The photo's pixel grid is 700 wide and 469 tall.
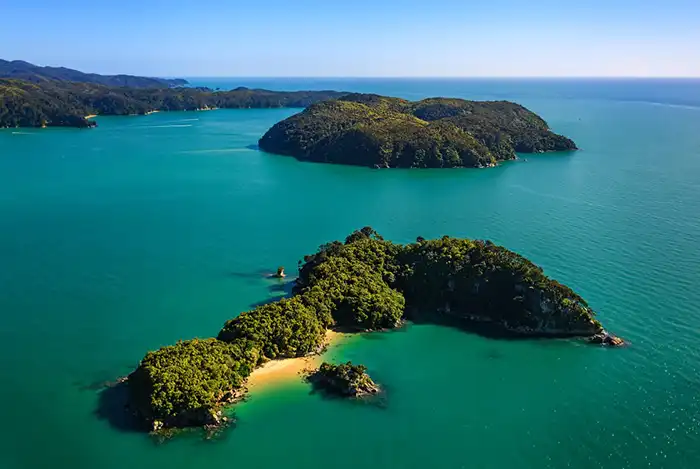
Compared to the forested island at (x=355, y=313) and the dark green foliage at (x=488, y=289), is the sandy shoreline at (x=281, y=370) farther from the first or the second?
the dark green foliage at (x=488, y=289)

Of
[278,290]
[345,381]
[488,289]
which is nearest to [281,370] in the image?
[345,381]

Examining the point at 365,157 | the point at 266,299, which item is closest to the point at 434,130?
the point at 365,157

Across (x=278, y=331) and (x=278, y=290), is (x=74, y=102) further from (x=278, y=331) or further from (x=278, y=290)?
(x=278, y=331)

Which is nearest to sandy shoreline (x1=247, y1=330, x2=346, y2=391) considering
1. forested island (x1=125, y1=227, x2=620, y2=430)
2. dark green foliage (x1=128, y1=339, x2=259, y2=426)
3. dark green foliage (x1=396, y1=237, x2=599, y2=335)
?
forested island (x1=125, y1=227, x2=620, y2=430)

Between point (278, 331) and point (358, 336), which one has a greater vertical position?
point (278, 331)

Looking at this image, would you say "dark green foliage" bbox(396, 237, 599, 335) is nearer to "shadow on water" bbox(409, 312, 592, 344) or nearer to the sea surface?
"shadow on water" bbox(409, 312, 592, 344)
